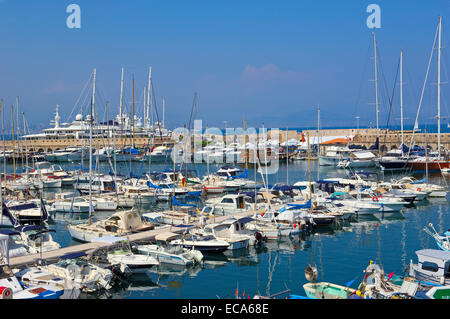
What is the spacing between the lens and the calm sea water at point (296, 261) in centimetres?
2017

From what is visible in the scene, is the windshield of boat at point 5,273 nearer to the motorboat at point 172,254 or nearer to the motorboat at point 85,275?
the motorboat at point 85,275

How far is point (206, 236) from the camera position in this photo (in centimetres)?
2625

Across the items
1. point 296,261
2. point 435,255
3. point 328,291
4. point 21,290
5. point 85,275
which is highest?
point 435,255

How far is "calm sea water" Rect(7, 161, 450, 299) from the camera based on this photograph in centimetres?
2017

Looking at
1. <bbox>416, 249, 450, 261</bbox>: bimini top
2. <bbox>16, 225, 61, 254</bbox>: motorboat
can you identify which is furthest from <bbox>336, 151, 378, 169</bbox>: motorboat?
<bbox>16, 225, 61, 254</bbox>: motorboat

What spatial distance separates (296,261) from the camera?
2441 centimetres

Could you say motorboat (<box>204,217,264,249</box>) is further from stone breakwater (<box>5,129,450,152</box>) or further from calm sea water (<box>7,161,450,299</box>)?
stone breakwater (<box>5,129,450,152</box>)

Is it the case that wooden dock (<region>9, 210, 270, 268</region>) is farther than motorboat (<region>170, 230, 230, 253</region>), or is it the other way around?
motorboat (<region>170, 230, 230, 253</region>)

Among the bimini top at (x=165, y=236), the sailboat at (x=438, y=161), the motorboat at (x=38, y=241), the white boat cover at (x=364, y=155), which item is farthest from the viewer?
the white boat cover at (x=364, y=155)

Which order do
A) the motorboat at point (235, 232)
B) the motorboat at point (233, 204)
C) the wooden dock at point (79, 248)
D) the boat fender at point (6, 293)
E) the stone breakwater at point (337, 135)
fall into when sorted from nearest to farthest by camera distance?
the boat fender at point (6, 293) → the wooden dock at point (79, 248) → the motorboat at point (235, 232) → the motorboat at point (233, 204) → the stone breakwater at point (337, 135)

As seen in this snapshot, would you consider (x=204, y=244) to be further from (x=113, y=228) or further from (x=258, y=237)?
(x=113, y=228)

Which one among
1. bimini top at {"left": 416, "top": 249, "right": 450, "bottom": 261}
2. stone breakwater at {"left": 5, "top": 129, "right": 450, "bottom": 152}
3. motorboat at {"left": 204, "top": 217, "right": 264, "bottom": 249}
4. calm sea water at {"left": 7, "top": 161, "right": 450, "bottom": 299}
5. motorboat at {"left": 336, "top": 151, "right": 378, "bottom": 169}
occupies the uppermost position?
stone breakwater at {"left": 5, "top": 129, "right": 450, "bottom": 152}

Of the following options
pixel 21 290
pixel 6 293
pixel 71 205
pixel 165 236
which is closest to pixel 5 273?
pixel 21 290

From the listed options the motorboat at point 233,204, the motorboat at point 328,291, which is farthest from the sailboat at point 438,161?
the motorboat at point 328,291
